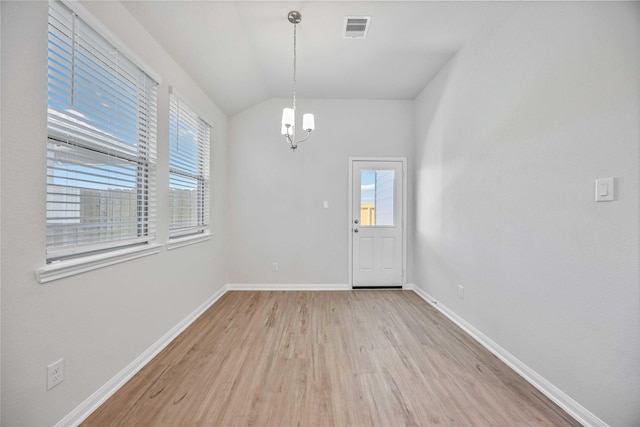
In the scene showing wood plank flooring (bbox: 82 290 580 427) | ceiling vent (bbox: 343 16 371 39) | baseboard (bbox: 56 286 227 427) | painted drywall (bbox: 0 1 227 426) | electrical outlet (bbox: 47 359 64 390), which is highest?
ceiling vent (bbox: 343 16 371 39)

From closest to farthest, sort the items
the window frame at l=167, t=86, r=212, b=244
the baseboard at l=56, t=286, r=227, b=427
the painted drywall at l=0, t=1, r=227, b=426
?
the painted drywall at l=0, t=1, r=227, b=426, the baseboard at l=56, t=286, r=227, b=427, the window frame at l=167, t=86, r=212, b=244

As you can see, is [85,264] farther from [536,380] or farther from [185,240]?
[536,380]

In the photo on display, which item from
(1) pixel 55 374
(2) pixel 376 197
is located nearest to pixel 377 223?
(2) pixel 376 197

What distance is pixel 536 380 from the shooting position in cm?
184

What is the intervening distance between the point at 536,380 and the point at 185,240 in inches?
124

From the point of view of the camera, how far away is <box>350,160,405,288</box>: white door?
4.12 m

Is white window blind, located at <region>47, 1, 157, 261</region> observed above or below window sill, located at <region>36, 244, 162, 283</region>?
above

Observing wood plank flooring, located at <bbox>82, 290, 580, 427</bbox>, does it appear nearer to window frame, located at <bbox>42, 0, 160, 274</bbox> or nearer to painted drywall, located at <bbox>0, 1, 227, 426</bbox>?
painted drywall, located at <bbox>0, 1, 227, 426</bbox>

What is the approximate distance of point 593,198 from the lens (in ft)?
4.90

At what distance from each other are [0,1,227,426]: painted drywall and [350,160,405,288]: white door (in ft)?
9.20

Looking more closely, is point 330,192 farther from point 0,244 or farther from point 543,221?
point 0,244

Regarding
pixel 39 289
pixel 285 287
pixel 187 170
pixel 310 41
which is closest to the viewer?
pixel 39 289

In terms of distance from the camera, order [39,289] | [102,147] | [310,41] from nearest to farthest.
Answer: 1. [39,289]
2. [102,147]
3. [310,41]

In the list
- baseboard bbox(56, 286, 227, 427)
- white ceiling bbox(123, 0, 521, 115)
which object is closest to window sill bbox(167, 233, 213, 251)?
baseboard bbox(56, 286, 227, 427)
